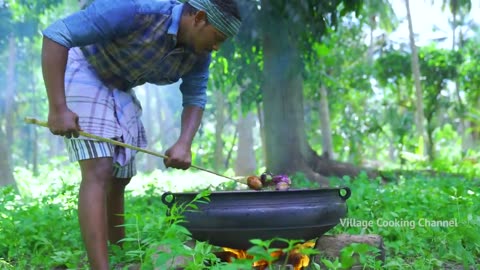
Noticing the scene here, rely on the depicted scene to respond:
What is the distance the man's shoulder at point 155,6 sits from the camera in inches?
104

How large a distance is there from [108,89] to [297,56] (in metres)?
4.96

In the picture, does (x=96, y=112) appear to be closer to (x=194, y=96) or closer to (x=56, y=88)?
(x=56, y=88)

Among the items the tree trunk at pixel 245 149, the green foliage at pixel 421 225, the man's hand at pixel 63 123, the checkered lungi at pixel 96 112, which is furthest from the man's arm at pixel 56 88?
the tree trunk at pixel 245 149

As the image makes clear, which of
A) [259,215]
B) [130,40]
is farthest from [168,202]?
[130,40]

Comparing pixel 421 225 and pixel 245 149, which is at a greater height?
pixel 245 149

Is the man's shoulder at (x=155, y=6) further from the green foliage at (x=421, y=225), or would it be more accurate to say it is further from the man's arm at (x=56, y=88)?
the green foliage at (x=421, y=225)

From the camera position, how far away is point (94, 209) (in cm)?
257

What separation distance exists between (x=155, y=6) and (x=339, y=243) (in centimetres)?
147

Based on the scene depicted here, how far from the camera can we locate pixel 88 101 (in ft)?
8.92

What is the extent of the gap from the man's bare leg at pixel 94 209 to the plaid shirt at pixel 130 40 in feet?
1.47

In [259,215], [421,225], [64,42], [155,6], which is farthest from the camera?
[421,225]

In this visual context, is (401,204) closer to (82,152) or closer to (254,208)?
(254,208)

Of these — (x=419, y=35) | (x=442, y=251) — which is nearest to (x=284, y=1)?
(x=442, y=251)

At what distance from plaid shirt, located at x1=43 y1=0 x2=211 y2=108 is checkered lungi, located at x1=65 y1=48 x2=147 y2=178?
59 mm
